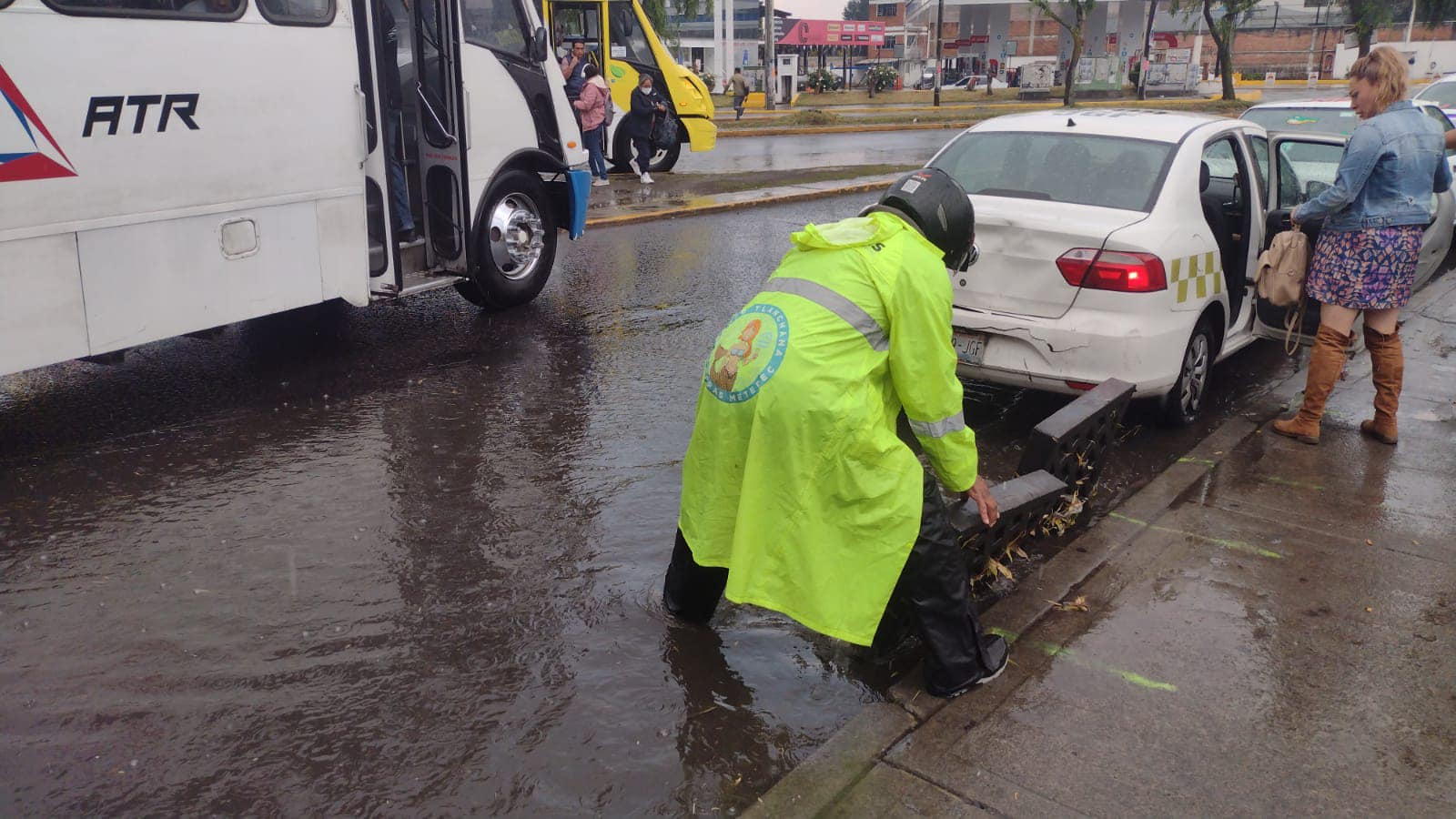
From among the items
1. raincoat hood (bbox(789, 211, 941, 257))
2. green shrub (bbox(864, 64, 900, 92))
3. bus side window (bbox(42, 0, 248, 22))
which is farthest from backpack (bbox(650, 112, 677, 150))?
green shrub (bbox(864, 64, 900, 92))

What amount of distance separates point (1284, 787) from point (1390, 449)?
132 inches

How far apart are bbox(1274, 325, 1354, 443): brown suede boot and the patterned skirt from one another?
0.17 metres

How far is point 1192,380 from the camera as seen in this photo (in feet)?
19.7

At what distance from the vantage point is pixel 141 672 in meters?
3.61

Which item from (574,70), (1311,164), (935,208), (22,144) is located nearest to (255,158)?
(22,144)

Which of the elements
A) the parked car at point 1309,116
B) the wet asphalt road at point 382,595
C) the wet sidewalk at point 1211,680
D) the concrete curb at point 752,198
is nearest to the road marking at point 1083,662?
the wet sidewalk at point 1211,680

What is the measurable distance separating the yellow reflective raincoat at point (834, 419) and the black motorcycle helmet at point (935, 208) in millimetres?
78

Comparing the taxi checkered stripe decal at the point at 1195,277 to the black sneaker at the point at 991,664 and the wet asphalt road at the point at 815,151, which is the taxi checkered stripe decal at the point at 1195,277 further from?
the wet asphalt road at the point at 815,151

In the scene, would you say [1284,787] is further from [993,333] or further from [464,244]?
[464,244]

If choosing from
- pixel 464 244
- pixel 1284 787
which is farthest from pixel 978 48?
pixel 1284 787

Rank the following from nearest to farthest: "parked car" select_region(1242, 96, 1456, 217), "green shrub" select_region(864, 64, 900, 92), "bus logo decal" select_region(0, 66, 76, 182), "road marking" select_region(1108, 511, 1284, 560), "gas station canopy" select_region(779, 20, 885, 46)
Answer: "road marking" select_region(1108, 511, 1284, 560) < "bus logo decal" select_region(0, 66, 76, 182) < "parked car" select_region(1242, 96, 1456, 217) < "green shrub" select_region(864, 64, 900, 92) < "gas station canopy" select_region(779, 20, 885, 46)

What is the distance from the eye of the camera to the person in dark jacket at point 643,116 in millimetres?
16781

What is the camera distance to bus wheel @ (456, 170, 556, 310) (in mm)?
8164

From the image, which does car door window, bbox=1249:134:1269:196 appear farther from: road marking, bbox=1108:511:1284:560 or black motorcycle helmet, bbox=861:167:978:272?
black motorcycle helmet, bbox=861:167:978:272
